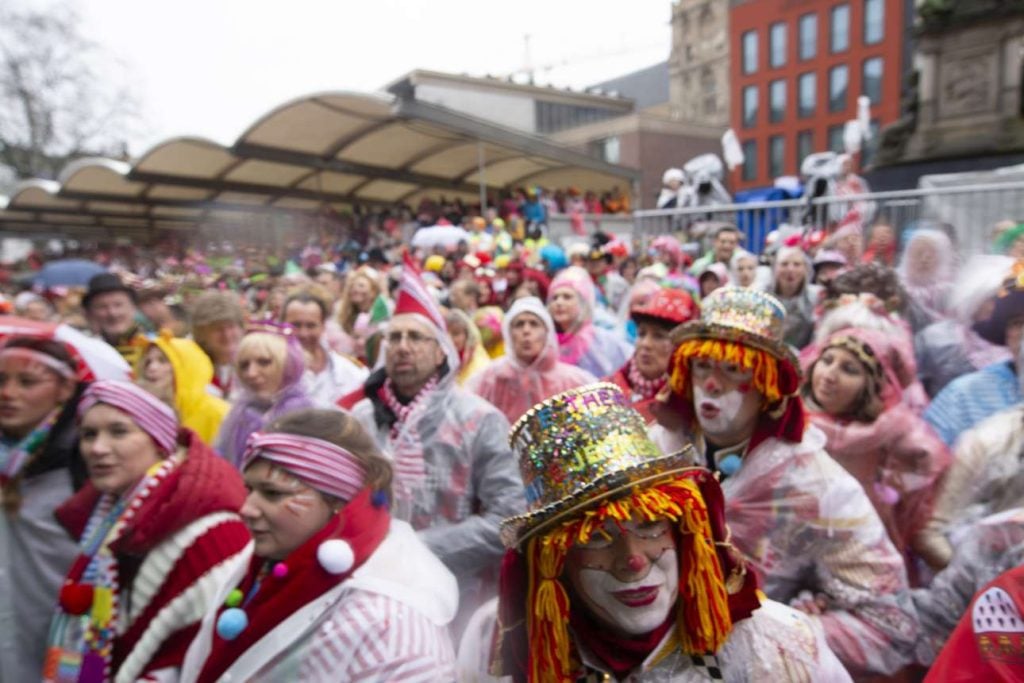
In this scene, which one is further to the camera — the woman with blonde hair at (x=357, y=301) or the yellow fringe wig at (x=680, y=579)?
the woman with blonde hair at (x=357, y=301)

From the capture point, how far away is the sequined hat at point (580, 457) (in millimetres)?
1409

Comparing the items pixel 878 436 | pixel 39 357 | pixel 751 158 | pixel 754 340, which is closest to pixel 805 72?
pixel 751 158

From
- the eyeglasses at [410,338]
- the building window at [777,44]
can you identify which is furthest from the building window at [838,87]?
the eyeglasses at [410,338]

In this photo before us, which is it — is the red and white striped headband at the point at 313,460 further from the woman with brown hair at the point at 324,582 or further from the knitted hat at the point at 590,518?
the knitted hat at the point at 590,518

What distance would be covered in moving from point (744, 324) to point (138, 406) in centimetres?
225

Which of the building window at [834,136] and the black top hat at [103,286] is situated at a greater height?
the building window at [834,136]

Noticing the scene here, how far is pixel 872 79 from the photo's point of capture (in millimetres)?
43031

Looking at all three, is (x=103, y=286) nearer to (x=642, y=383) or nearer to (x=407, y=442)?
(x=407, y=442)

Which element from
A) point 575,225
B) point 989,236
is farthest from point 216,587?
point 575,225

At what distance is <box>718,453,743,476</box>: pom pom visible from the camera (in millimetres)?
2400

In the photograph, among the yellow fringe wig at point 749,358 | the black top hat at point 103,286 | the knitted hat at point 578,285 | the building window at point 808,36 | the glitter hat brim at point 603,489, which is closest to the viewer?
the glitter hat brim at point 603,489

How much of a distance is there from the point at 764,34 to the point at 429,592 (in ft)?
171

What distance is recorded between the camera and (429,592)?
1.99 meters

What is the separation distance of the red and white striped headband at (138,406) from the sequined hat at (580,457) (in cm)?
162
